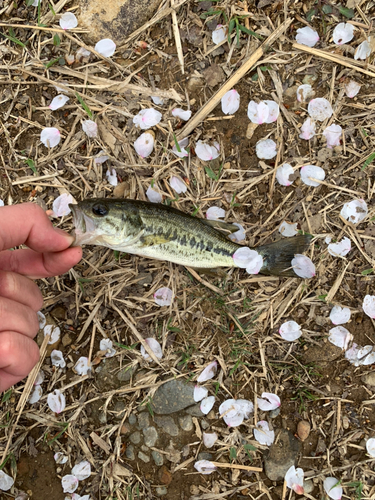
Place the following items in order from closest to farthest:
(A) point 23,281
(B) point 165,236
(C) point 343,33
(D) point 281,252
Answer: (A) point 23,281
(B) point 165,236
(D) point 281,252
(C) point 343,33

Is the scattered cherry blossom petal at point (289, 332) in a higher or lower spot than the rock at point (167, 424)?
higher

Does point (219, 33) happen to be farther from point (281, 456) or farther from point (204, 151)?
point (281, 456)

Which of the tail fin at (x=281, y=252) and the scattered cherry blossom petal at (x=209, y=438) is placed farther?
the scattered cherry blossom petal at (x=209, y=438)

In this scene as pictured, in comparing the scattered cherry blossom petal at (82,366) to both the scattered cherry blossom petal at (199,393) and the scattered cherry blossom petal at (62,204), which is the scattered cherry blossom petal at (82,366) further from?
the scattered cherry blossom petal at (62,204)

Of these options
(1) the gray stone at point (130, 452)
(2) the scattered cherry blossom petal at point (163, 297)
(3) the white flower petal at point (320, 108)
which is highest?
(3) the white flower petal at point (320, 108)

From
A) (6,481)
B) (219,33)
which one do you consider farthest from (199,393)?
(219,33)

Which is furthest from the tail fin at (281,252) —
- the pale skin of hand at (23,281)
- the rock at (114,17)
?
the rock at (114,17)

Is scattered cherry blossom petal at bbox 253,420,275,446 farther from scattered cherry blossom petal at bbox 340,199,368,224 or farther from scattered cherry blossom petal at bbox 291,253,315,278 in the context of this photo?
scattered cherry blossom petal at bbox 340,199,368,224
